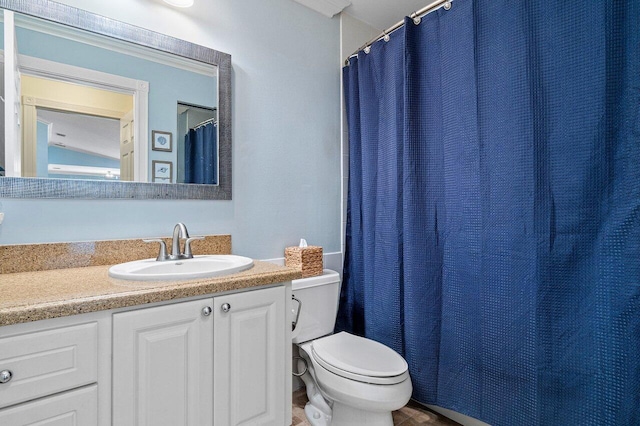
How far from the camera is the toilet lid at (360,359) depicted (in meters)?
1.29

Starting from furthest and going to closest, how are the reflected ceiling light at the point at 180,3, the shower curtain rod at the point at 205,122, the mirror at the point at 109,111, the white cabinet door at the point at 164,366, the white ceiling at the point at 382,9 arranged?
the white ceiling at the point at 382,9 < the shower curtain rod at the point at 205,122 < the reflected ceiling light at the point at 180,3 < the mirror at the point at 109,111 < the white cabinet door at the point at 164,366

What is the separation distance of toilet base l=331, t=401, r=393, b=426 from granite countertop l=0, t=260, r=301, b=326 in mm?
683

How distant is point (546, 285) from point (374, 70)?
55.5 inches

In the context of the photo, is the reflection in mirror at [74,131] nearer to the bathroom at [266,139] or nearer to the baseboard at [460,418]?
the bathroom at [266,139]

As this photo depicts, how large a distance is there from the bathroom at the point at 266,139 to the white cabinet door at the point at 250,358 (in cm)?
57

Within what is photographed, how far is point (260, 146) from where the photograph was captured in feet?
5.82

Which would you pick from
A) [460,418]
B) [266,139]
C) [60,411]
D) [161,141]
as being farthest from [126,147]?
[460,418]

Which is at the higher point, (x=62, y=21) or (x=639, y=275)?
(x=62, y=21)

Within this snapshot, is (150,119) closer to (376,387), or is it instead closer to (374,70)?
(374,70)

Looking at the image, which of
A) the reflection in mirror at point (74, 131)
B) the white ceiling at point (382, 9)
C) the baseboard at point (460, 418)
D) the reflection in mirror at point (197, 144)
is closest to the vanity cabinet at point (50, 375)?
the reflection in mirror at point (74, 131)

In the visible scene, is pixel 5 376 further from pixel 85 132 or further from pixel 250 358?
pixel 85 132

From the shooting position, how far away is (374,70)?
1888mm

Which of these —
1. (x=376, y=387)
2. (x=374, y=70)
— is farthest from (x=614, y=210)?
(x=374, y=70)

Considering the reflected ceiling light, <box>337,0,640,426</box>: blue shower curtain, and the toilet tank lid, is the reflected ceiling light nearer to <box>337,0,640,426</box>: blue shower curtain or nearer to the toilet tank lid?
<box>337,0,640,426</box>: blue shower curtain
